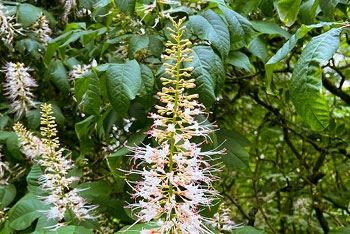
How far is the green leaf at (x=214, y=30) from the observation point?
1.57 metres

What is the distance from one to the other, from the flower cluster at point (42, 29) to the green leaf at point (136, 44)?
3.57 feet

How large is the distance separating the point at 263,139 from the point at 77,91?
2.13m

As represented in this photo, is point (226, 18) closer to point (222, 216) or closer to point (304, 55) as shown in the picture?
point (304, 55)

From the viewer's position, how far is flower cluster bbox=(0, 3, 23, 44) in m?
2.46

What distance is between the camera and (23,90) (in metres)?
2.42

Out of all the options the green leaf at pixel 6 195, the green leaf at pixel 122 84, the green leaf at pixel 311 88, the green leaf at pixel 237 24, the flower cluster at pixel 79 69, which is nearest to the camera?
the green leaf at pixel 311 88

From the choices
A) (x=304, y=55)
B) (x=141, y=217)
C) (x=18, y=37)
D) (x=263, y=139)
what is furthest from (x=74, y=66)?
(x=263, y=139)

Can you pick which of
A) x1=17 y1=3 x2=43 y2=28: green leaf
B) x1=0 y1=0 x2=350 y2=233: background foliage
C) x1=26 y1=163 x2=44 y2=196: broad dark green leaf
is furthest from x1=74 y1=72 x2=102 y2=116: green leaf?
x1=17 y1=3 x2=43 y2=28: green leaf

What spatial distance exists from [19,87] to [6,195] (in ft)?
1.86

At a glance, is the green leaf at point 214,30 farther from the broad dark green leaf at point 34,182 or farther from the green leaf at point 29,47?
the green leaf at point 29,47

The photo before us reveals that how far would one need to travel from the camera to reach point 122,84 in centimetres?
152

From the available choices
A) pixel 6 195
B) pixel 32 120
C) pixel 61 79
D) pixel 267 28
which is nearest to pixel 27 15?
pixel 61 79

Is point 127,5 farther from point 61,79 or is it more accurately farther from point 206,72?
point 61,79

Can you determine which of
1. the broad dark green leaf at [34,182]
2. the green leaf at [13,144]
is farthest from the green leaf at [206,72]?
the green leaf at [13,144]
